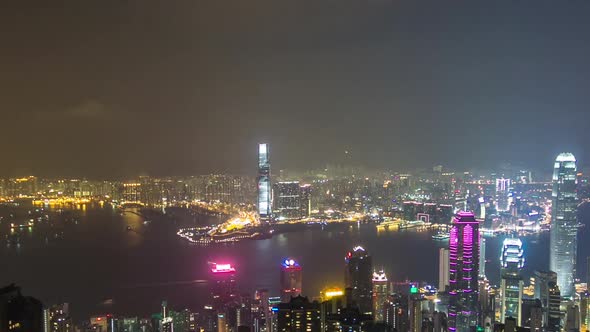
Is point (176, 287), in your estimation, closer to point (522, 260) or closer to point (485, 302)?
point (485, 302)

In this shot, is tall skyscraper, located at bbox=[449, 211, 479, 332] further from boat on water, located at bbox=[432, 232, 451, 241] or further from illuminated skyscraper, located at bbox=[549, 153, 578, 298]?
boat on water, located at bbox=[432, 232, 451, 241]

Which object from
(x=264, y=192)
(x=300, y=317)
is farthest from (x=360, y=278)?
(x=264, y=192)

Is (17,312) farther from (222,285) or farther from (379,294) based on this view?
(379,294)

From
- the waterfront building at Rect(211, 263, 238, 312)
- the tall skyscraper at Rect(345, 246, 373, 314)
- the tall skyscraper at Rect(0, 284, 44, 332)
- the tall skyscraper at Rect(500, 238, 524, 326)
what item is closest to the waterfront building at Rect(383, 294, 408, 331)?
the tall skyscraper at Rect(345, 246, 373, 314)

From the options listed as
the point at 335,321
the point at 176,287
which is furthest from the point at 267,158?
the point at 335,321

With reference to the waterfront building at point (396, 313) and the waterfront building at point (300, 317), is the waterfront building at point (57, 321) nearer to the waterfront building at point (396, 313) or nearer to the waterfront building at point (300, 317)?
the waterfront building at point (300, 317)

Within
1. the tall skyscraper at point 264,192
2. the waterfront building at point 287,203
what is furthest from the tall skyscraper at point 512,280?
the waterfront building at point 287,203

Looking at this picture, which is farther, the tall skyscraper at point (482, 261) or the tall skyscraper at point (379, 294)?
the tall skyscraper at point (482, 261)

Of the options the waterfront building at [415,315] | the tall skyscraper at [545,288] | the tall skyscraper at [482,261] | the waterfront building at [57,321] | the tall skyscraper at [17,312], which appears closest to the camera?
the tall skyscraper at [17,312]
